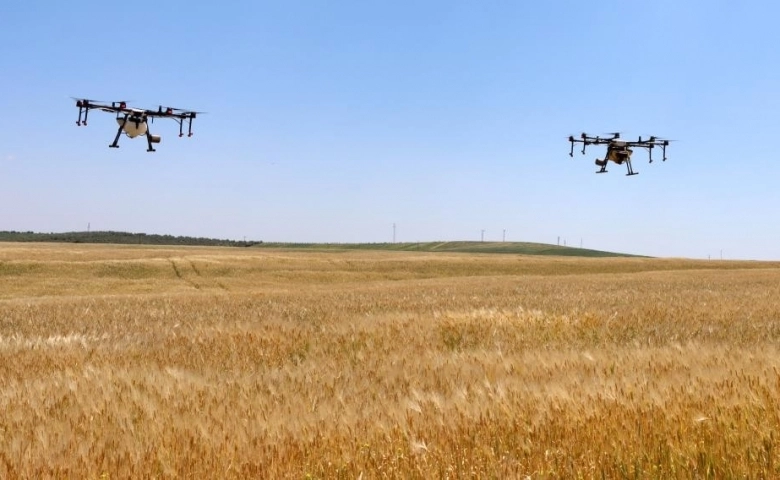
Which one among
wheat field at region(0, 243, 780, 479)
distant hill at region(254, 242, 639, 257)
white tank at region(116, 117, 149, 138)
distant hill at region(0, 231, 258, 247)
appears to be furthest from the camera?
distant hill at region(0, 231, 258, 247)

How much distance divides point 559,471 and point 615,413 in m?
1.01

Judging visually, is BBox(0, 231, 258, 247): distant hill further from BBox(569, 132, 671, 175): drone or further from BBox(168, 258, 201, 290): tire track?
BBox(569, 132, 671, 175): drone

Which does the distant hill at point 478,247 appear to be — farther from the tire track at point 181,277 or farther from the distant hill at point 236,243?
the tire track at point 181,277

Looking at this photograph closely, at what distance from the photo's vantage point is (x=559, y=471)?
10.9 ft

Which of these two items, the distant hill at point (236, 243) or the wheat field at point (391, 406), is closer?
the wheat field at point (391, 406)

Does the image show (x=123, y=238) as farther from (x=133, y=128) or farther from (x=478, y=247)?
(x=133, y=128)

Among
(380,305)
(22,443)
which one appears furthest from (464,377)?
(380,305)

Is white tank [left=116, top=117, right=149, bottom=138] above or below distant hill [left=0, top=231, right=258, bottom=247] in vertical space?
above

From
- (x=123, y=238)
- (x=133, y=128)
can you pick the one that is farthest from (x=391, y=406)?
(x=123, y=238)

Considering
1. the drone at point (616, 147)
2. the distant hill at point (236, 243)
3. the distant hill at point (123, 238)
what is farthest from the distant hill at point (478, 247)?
the drone at point (616, 147)

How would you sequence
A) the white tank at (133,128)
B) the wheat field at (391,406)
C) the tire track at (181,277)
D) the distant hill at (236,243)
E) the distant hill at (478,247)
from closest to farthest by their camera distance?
1. the wheat field at (391,406)
2. the white tank at (133,128)
3. the tire track at (181,277)
4. the distant hill at (478,247)
5. the distant hill at (236,243)

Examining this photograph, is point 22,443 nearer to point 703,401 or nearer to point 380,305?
point 703,401

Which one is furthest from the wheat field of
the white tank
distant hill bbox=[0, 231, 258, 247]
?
distant hill bbox=[0, 231, 258, 247]

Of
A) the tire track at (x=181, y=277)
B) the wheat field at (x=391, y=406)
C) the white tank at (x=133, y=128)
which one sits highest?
the white tank at (x=133, y=128)
